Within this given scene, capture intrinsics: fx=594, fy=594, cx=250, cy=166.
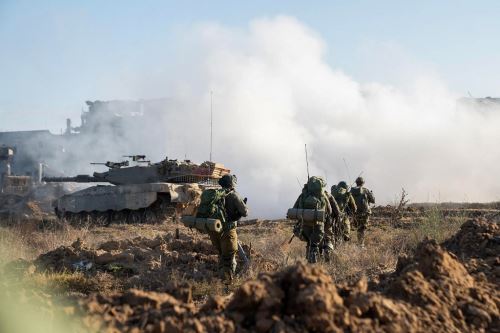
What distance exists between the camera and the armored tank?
1788 cm

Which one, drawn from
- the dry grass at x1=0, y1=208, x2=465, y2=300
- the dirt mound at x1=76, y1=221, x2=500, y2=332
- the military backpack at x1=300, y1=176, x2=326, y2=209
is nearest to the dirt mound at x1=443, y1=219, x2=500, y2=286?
the dry grass at x1=0, y1=208, x2=465, y2=300

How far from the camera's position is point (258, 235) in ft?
46.5

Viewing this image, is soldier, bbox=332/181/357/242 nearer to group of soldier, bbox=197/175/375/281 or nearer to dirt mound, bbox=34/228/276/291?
group of soldier, bbox=197/175/375/281

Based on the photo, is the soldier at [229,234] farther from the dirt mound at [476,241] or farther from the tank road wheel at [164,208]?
the tank road wheel at [164,208]

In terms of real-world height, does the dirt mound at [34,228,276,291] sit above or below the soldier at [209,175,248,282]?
below

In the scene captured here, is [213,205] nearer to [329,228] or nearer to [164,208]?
[329,228]

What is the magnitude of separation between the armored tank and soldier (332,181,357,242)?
738 cm

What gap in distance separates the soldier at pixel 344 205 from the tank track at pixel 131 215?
24.9 ft

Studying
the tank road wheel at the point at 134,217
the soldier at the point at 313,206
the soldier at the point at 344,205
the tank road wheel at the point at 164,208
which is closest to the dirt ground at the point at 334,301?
the soldier at the point at 313,206

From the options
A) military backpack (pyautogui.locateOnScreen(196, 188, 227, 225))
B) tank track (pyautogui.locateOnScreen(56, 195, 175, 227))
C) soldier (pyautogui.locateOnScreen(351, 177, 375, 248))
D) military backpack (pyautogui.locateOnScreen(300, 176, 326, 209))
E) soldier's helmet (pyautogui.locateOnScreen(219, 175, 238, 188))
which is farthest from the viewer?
tank track (pyautogui.locateOnScreen(56, 195, 175, 227))

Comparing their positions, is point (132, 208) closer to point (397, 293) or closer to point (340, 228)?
point (340, 228)

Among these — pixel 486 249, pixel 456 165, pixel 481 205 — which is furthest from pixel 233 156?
pixel 486 249

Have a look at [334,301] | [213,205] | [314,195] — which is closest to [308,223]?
[314,195]

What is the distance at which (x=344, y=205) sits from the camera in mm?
11055
